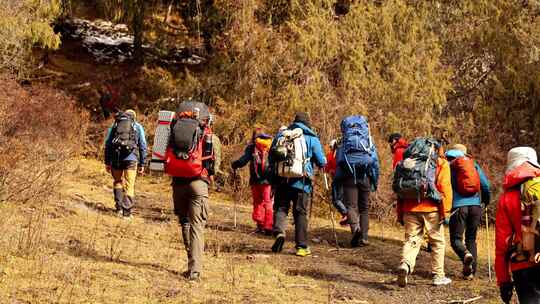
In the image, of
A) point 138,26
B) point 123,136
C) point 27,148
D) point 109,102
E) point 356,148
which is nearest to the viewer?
point 356,148

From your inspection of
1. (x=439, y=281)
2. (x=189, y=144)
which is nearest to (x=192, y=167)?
(x=189, y=144)

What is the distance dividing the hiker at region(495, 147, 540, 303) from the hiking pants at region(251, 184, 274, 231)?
6.38 metres

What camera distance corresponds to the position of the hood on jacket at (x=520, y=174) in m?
5.41

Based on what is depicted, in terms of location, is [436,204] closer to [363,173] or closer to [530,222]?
[363,173]

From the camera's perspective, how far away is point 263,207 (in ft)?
38.6

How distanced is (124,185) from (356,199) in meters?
3.83

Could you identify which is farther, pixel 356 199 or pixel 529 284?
pixel 356 199

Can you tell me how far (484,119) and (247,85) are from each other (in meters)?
7.06

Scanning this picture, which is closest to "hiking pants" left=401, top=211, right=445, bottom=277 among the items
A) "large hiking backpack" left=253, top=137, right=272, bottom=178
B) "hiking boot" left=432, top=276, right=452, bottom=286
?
"hiking boot" left=432, top=276, right=452, bottom=286

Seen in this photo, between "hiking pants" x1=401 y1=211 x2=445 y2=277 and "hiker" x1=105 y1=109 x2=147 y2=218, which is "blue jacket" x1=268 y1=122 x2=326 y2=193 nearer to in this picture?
"hiking pants" x1=401 y1=211 x2=445 y2=277

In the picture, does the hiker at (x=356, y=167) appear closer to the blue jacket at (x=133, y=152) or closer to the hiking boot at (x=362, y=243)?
the hiking boot at (x=362, y=243)

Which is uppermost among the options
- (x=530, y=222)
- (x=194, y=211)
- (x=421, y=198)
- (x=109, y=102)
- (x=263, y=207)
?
(x=109, y=102)

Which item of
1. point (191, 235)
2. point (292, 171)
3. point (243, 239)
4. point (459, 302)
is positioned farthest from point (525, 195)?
point (243, 239)

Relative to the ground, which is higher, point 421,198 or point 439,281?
point 421,198
